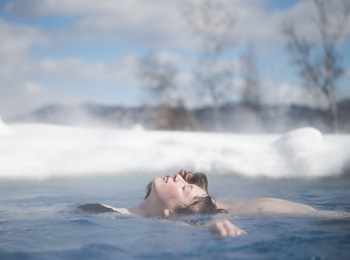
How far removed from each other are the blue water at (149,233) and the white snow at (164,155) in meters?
0.72

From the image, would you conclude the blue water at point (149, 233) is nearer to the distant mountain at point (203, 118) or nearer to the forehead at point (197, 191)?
the forehead at point (197, 191)

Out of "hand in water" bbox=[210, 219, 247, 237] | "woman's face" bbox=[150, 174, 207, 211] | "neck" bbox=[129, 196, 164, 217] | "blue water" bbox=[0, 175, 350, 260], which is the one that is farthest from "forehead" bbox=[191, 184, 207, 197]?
"hand in water" bbox=[210, 219, 247, 237]

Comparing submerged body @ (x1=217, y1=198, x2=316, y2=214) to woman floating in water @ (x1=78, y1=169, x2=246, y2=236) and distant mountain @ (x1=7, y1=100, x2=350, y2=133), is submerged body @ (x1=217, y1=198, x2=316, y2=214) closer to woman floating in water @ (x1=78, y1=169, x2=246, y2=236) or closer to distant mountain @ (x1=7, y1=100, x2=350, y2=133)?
woman floating in water @ (x1=78, y1=169, x2=246, y2=236)

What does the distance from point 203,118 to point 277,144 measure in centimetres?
720

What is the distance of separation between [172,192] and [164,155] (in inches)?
85.3

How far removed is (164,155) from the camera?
483 cm

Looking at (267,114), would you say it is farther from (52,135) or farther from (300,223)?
(300,223)

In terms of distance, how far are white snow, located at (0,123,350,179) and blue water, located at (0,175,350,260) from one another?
72 cm

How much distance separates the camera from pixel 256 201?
2904mm

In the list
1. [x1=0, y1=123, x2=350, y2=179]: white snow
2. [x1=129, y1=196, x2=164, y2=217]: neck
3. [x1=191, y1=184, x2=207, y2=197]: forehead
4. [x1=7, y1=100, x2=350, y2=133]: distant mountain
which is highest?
[x1=7, y1=100, x2=350, y2=133]: distant mountain

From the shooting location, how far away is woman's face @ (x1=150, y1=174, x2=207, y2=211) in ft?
8.75

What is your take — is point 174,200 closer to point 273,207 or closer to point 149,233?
point 149,233

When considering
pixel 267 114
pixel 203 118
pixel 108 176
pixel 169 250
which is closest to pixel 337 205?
pixel 169 250

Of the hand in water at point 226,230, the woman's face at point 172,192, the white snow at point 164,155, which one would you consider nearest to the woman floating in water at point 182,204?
the woman's face at point 172,192
